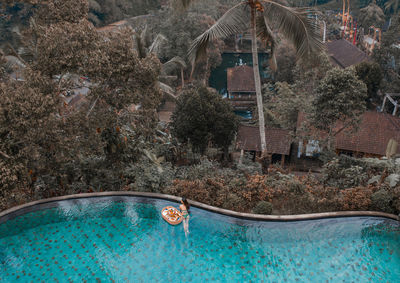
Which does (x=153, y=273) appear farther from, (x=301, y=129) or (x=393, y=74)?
(x=393, y=74)

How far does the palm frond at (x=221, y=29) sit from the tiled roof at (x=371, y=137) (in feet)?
29.1

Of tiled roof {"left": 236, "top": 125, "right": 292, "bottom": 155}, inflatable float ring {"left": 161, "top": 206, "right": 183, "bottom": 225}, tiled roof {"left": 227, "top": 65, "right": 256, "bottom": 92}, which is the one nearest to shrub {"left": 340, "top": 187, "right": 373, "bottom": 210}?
inflatable float ring {"left": 161, "top": 206, "right": 183, "bottom": 225}

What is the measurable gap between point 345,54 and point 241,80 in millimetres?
11452

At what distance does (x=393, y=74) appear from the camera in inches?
954

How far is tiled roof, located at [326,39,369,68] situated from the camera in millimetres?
30062

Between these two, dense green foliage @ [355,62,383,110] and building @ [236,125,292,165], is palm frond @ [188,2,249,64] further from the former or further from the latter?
dense green foliage @ [355,62,383,110]

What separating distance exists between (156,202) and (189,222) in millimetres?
1325

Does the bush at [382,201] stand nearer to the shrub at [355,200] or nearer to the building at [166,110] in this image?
the shrub at [355,200]

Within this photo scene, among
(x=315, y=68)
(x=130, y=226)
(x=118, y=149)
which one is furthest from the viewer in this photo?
(x=315, y=68)

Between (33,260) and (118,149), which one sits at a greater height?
(118,149)

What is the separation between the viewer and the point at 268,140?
17.7 metres

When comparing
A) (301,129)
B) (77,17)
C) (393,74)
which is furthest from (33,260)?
(393,74)

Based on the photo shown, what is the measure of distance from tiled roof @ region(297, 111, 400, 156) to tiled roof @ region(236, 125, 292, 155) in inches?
75.2

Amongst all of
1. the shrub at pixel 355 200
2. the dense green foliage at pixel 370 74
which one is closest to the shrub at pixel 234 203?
the shrub at pixel 355 200
